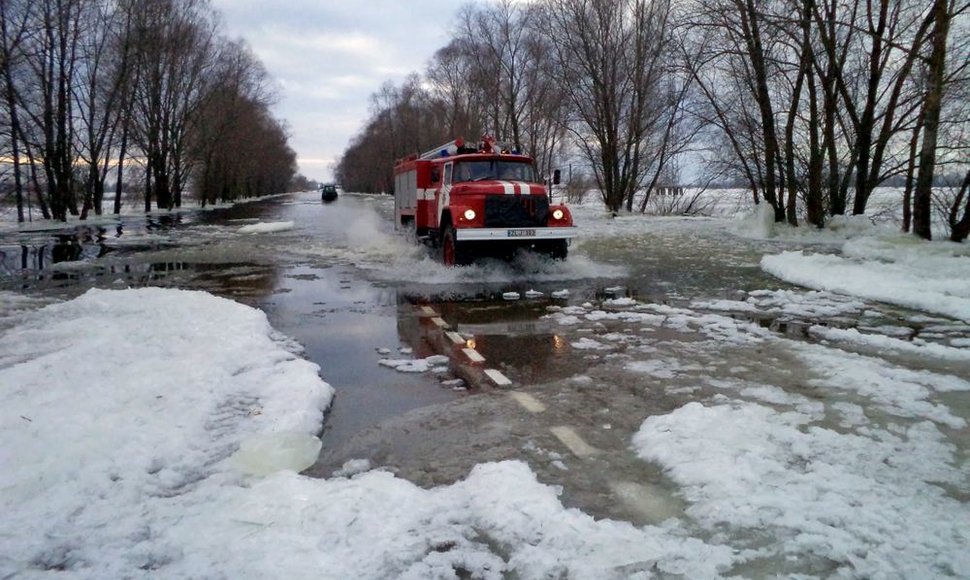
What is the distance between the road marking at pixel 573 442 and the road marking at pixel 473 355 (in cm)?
214

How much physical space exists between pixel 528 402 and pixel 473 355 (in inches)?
67.2

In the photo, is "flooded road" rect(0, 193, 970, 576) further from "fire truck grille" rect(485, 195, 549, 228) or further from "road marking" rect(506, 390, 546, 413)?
"fire truck grille" rect(485, 195, 549, 228)

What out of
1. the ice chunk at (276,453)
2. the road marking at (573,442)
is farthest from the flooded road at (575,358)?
the ice chunk at (276,453)

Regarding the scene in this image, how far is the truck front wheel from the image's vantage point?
1288cm

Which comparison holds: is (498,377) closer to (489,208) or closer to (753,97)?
(489,208)

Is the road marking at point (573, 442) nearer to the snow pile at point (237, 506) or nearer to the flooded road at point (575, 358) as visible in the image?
the flooded road at point (575, 358)

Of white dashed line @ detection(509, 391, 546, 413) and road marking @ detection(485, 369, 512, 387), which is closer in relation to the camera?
white dashed line @ detection(509, 391, 546, 413)

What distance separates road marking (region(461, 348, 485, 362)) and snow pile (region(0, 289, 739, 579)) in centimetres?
182

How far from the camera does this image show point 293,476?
13.1ft

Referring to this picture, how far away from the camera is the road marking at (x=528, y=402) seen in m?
5.31

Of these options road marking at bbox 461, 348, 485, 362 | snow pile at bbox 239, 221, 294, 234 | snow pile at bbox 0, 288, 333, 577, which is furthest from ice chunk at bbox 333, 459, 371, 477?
snow pile at bbox 239, 221, 294, 234

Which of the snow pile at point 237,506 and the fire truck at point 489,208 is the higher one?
the fire truck at point 489,208

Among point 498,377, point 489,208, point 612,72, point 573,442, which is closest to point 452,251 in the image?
point 489,208

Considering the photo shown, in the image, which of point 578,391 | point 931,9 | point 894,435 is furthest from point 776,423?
point 931,9
